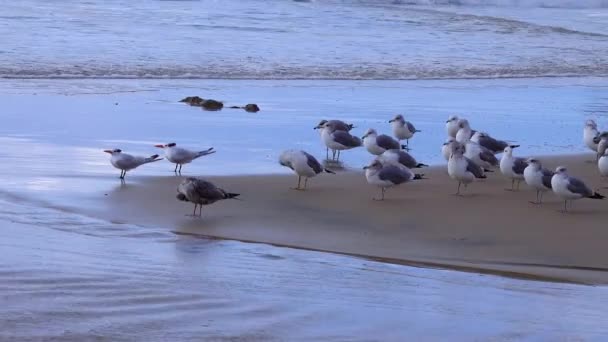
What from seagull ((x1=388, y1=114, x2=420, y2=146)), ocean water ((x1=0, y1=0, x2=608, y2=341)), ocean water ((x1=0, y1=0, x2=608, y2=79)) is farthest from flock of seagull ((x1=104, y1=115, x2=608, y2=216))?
ocean water ((x1=0, y1=0, x2=608, y2=79))

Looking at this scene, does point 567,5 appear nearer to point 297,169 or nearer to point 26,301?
point 297,169

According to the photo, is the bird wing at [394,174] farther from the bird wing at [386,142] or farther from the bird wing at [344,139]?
the bird wing at [344,139]

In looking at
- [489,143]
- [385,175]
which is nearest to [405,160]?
[385,175]

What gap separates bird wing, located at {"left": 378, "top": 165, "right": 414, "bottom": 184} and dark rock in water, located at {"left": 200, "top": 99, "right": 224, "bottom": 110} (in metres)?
6.03

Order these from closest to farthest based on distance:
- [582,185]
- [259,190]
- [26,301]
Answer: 1. [26,301]
2. [582,185]
3. [259,190]

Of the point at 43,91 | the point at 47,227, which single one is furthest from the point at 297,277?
the point at 43,91

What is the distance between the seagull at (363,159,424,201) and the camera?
10219 millimetres

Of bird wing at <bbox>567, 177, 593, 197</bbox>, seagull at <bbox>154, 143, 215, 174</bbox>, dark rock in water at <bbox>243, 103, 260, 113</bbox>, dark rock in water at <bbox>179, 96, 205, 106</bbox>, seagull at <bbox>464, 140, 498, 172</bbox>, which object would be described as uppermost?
bird wing at <bbox>567, 177, 593, 197</bbox>

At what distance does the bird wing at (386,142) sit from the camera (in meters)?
12.3

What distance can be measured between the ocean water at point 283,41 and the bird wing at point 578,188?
11.3 m

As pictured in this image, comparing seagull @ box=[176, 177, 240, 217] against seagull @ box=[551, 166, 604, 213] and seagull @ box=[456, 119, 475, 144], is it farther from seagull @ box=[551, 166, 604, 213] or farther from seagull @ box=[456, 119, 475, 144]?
seagull @ box=[456, 119, 475, 144]

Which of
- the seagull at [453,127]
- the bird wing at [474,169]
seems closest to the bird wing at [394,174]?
the bird wing at [474,169]

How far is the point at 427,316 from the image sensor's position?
623cm

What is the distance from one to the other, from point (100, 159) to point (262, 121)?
11.2ft
